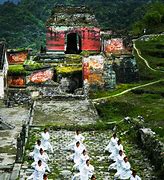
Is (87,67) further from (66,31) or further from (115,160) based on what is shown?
(115,160)

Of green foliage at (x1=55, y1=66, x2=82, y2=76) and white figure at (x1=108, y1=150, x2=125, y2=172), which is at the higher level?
green foliage at (x1=55, y1=66, x2=82, y2=76)

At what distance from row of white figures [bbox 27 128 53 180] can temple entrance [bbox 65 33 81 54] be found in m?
20.4

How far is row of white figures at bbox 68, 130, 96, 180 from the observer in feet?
65.0

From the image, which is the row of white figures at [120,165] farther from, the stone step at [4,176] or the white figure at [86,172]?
the stone step at [4,176]

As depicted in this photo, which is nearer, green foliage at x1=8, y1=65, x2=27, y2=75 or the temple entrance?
green foliage at x1=8, y1=65, x2=27, y2=75

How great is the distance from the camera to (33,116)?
Result: 31188 millimetres

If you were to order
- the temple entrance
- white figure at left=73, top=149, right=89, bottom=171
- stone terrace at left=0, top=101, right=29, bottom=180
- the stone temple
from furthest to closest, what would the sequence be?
1. the temple entrance
2. the stone temple
3. stone terrace at left=0, top=101, right=29, bottom=180
4. white figure at left=73, top=149, right=89, bottom=171

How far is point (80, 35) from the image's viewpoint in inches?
1665

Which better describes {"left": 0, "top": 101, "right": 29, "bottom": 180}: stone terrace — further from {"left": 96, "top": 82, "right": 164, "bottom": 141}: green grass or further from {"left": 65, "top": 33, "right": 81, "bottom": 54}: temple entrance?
{"left": 65, "top": 33, "right": 81, "bottom": 54}: temple entrance

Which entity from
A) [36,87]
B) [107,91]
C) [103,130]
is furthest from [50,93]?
[103,130]

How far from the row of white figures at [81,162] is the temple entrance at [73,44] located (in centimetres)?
2054

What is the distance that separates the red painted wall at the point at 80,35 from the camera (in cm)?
4203

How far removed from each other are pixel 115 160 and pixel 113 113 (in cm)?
1151

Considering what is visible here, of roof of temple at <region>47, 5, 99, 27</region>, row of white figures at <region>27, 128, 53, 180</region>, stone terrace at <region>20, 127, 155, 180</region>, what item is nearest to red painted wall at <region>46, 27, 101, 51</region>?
roof of temple at <region>47, 5, 99, 27</region>
